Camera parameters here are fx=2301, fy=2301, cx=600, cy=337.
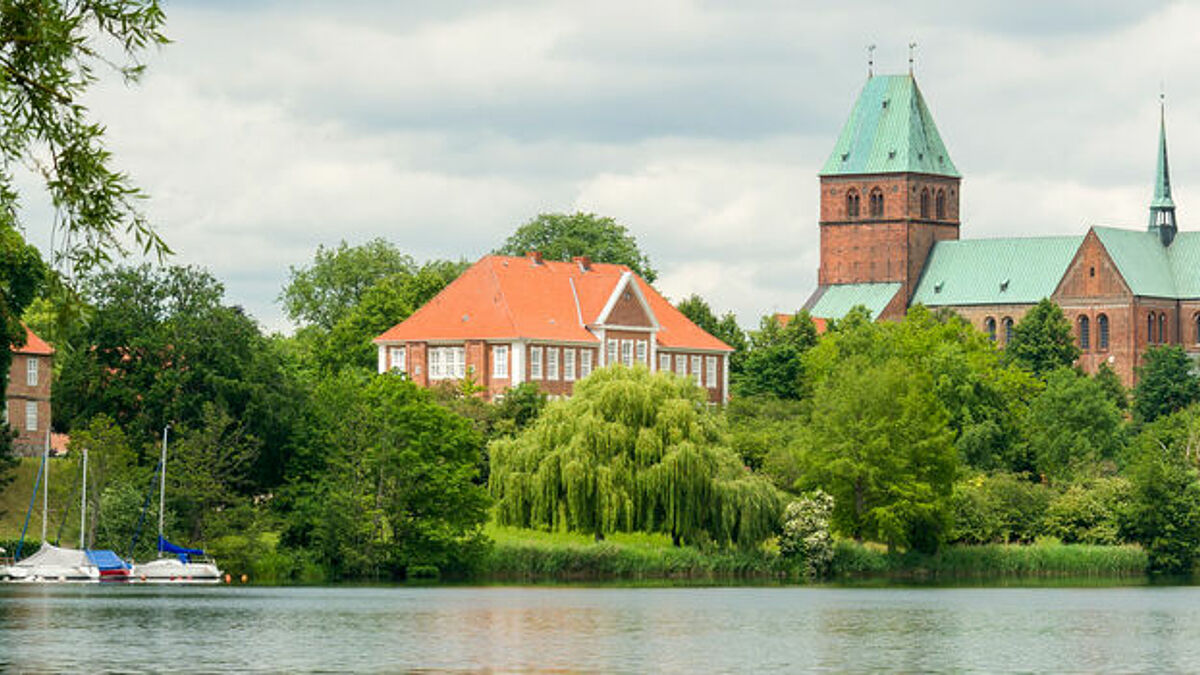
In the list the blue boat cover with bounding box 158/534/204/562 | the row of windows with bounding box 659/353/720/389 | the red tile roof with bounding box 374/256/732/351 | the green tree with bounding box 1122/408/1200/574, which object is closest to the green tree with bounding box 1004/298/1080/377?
the row of windows with bounding box 659/353/720/389

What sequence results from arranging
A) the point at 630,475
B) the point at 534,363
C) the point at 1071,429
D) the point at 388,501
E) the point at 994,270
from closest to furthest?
the point at 388,501 → the point at 630,475 → the point at 1071,429 → the point at 534,363 → the point at 994,270

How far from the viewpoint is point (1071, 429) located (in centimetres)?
10288

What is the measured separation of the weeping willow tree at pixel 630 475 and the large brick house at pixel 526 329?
32.1 meters

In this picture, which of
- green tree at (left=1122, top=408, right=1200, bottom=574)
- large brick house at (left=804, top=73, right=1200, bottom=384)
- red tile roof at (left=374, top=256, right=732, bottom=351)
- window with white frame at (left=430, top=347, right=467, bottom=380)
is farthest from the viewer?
large brick house at (left=804, top=73, right=1200, bottom=384)

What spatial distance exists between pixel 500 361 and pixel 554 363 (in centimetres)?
278

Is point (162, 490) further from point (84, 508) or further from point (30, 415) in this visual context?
point (30, 415)

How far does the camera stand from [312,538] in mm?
67375

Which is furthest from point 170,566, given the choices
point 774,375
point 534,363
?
point 774,375

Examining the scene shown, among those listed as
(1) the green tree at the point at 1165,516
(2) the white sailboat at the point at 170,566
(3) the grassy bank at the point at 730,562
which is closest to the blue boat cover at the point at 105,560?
(2) the white sailboat at the point at 170,566

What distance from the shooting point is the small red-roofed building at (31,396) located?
8306 centimetres

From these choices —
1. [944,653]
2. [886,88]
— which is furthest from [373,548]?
[886,88]

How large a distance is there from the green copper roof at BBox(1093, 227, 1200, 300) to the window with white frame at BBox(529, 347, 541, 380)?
6162cm

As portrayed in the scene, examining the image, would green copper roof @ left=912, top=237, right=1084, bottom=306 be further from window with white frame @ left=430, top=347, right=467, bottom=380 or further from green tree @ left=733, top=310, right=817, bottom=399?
window with white frame @ left=430, top=347, right=467, bottom=380

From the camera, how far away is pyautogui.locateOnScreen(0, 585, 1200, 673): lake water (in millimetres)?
39594
